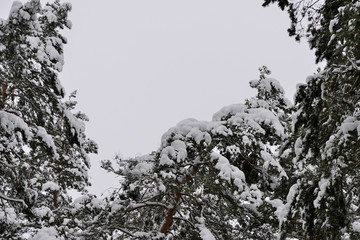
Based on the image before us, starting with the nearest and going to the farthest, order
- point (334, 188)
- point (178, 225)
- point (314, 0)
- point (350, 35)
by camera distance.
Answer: point (350, 35)
point (334, 188)
point (314, 0)
point (178, 225)

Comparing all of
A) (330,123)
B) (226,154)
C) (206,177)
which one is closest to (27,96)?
(206,177)

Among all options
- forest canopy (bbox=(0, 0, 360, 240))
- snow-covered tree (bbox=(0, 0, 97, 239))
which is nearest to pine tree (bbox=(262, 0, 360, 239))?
forest canopy (bbox=(0, 0, 360, 240))

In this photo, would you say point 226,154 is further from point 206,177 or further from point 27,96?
point 27,96

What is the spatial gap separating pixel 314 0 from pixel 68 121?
5615 mm

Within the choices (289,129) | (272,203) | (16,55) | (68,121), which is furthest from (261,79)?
(16,55)

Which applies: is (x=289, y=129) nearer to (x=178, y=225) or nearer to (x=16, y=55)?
(x=178, y=225)

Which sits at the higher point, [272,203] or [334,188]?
[272,203]

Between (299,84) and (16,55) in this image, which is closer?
(299,84)

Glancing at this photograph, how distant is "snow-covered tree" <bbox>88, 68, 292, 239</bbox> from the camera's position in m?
7.70

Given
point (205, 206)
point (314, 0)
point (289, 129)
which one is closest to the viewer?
point (314, 0)

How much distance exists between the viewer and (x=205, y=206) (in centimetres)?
848

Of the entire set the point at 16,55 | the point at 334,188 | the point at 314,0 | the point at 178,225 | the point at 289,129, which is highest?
the point at 289,129

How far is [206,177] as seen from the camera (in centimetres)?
785

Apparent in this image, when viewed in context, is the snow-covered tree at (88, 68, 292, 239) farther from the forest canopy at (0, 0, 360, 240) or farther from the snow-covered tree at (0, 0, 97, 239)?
the snow-covered tree at (0, 0, 97, 239)
